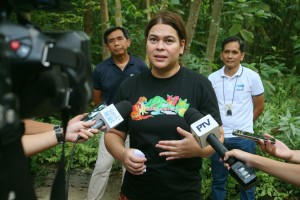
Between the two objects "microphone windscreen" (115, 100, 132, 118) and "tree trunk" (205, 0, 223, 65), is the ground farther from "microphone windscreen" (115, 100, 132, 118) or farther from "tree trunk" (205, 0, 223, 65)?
"microphone windscreen" (115, 100, 132, 118)

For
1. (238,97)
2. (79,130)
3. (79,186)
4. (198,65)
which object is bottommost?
(79,186)

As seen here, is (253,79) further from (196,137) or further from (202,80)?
(196,137)

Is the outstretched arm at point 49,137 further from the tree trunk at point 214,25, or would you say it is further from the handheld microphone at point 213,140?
the tree trunk at point 214,25

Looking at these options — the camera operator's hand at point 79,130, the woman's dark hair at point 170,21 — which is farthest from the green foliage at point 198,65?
the camera operator's hand at point 79,130

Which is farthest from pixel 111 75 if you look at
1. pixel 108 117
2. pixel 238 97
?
pixel 108 117

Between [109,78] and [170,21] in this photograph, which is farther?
[109,78]

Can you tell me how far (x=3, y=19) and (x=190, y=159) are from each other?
4.57 feet

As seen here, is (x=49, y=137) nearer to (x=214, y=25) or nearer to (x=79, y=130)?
(x=79, y=130)

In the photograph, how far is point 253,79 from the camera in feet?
15.4

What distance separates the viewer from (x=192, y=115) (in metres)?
2.09

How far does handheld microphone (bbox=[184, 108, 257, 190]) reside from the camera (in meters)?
1.75

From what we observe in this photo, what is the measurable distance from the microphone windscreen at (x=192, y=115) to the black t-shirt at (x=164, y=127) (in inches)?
2.6

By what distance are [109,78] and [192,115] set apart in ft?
9.37

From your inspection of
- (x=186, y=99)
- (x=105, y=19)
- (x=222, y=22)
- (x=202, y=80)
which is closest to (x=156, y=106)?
(x=186, y=99)
